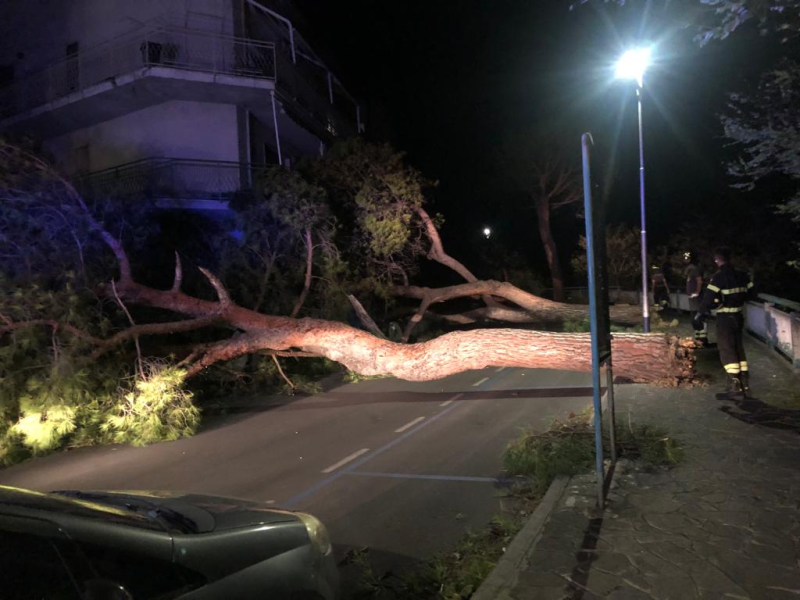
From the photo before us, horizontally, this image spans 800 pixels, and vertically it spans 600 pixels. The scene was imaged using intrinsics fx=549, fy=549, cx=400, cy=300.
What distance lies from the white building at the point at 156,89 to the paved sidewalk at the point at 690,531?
12783mm

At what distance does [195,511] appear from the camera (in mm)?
2572

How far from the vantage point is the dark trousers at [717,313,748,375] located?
297 inches

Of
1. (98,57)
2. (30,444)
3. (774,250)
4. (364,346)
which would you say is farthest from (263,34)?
(774,250)

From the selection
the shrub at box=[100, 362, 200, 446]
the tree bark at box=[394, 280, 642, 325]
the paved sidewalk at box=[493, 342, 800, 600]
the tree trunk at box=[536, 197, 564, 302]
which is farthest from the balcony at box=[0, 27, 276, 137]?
the tree trunk at box=[536, 197, 564, 302]

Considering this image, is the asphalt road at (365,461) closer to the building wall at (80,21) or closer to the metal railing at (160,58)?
the metal railing at (160,58)

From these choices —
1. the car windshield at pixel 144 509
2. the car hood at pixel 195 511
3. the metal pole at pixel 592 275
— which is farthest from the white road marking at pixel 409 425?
the car windshield at pixel 144 509

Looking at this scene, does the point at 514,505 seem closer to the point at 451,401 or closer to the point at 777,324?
the point at 451,401

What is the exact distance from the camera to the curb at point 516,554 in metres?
3.47

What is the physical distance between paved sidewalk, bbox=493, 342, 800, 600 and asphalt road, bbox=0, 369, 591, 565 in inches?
41.1

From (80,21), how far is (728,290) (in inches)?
767

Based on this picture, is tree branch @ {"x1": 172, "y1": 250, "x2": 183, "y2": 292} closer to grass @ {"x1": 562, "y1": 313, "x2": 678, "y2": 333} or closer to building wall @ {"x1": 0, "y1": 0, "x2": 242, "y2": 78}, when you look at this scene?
building wall @ {"x1": 0, "y1": 0, "x2": 242, "y2": 78}

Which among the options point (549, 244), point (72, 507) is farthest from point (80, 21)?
point (549, 244)

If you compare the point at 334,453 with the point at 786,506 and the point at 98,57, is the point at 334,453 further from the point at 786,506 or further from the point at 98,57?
the point at 98,57

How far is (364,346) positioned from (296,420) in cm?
180
